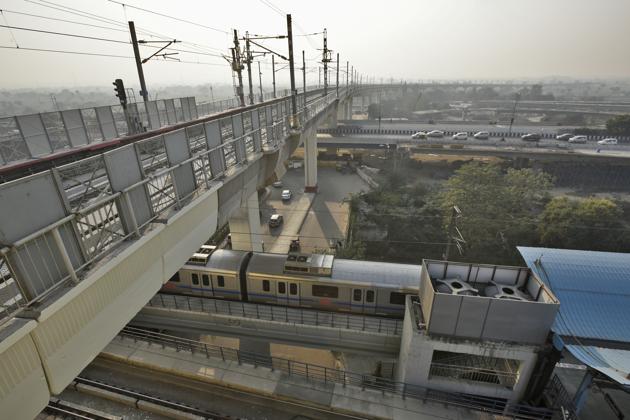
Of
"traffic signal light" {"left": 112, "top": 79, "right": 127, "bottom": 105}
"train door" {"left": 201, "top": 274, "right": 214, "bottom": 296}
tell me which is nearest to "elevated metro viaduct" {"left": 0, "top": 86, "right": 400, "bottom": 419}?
"train door" {"left": 201, "top": 274, "right": 214, "bottom": 296}

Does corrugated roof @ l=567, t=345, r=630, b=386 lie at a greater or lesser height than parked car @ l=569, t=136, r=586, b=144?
greater

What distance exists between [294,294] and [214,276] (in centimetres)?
419

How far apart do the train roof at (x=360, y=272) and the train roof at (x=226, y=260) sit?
60 cm

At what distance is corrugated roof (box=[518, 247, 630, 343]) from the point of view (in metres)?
10.3

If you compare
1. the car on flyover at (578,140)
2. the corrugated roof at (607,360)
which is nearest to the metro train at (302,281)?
the corrugated roof at (607,360)

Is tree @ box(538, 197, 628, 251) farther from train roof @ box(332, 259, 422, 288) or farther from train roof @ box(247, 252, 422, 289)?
train roof @ box(247, 252, 422, 289)

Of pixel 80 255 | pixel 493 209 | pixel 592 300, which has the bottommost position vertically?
pixel 493 209

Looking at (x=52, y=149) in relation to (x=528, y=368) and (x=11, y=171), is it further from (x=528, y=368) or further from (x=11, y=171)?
(x=528, y=368)

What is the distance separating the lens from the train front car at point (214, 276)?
14.9 metres

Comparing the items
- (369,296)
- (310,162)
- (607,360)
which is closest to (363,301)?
(369,296)

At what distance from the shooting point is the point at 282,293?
1473 cm

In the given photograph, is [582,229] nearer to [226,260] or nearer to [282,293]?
[282,293]

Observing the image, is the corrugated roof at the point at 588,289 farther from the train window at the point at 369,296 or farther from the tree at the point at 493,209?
the tree at the point at 493,209

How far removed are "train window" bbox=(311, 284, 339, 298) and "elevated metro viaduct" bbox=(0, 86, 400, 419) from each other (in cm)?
667
